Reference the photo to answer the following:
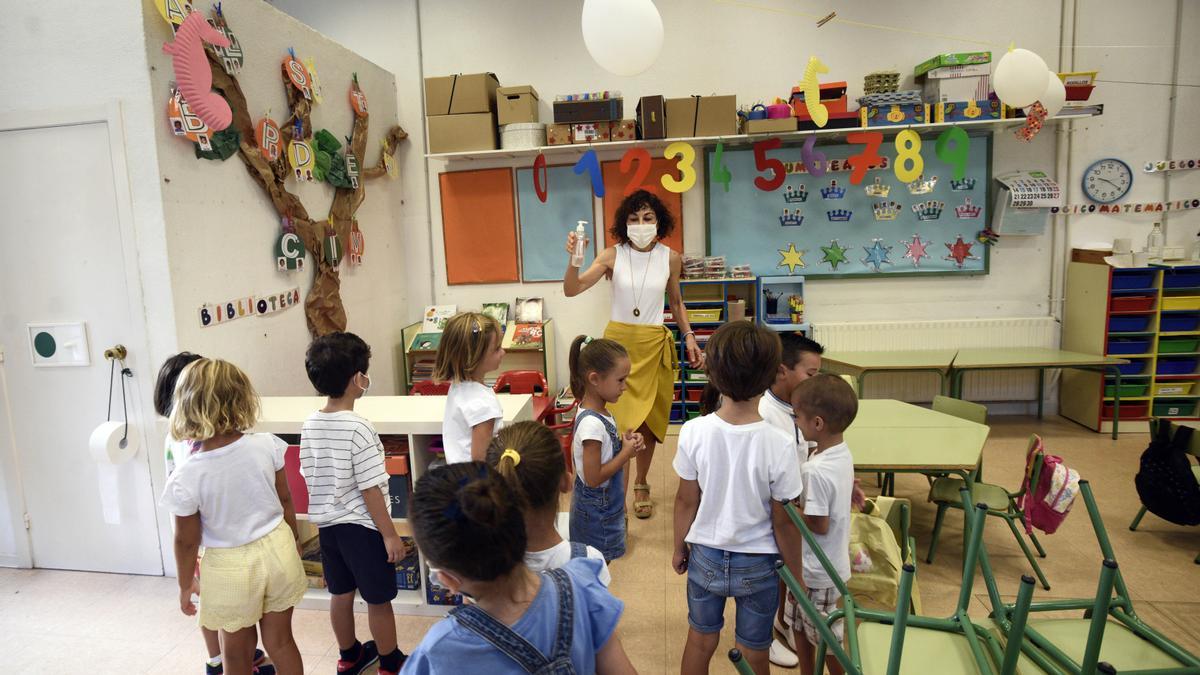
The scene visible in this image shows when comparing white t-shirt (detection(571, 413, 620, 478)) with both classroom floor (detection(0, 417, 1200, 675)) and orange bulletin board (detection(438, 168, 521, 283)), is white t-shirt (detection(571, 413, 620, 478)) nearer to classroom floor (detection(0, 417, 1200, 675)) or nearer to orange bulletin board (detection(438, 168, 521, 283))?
classroom floor (detection(0, 417, 1200, 675))

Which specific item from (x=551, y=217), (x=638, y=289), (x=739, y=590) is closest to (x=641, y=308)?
(x=638, y=289)

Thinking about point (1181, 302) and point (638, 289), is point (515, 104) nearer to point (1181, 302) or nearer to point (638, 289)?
point (638, 289)

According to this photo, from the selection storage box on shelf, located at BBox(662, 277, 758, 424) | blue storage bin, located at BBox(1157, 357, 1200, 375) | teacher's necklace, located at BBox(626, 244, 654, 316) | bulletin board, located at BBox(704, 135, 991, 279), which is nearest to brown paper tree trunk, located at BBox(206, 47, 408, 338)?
teacher's necklace, located at BBox(626, 244, 654, 316)

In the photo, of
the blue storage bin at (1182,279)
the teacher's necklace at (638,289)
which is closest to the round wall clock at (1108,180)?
the blue storage bin at (1182,279)

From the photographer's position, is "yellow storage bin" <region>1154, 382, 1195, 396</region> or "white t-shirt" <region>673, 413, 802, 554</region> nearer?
"white t-shirt" <region>673, 413, 802, 554</region>

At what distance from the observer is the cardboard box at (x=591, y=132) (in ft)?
16.5

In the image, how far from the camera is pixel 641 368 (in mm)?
3604

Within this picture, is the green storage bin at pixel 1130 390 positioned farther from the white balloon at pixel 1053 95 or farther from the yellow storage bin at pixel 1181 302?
the white balloon at pixel 1053 95

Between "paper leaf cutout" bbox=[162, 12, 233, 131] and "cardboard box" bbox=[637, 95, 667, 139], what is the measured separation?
2741 mm

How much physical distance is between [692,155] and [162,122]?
10.3 ft

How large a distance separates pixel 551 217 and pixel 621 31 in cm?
239

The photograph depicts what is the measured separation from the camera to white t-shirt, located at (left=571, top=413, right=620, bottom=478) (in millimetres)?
2279

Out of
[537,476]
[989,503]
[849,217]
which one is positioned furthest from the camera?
[849,217]

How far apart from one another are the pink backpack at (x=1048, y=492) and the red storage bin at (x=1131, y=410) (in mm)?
2933
